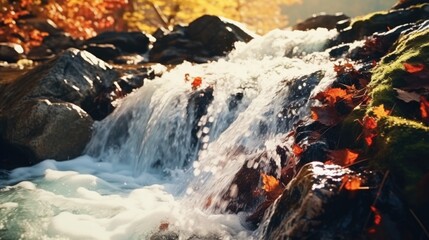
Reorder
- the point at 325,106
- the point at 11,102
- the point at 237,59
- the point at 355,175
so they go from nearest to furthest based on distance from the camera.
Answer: the point at 355,175, the point at 325,106, the point at 11,102, the point at 237,59

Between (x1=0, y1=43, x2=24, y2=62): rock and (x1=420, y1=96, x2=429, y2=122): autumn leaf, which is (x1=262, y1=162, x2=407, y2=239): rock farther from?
(x1=0, y1=43, x2=24, y2=62): rock

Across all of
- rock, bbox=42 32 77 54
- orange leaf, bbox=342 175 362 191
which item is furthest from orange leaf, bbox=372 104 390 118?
rock, bbox=42 32 77 54

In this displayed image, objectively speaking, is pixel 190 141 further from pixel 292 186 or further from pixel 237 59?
pixel 237 59

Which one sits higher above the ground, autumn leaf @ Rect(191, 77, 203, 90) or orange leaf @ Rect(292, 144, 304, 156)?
autumn leaf @ Rect(191, 77, 203, 90)

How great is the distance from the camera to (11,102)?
21.5 feet

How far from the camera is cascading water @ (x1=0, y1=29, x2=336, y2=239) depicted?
3.61 meters

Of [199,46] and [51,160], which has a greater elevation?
[199,46]

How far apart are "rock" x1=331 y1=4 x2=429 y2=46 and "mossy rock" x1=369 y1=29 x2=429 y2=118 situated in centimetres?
389

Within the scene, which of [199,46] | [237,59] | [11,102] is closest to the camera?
[11,102]

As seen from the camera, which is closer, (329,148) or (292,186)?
(292,186)

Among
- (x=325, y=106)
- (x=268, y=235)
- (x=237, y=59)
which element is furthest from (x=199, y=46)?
(x=268, y=235)

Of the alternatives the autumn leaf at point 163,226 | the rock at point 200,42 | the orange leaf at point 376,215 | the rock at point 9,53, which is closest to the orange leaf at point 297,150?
the orange leaf at point 376,215

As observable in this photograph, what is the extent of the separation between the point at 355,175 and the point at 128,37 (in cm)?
1252

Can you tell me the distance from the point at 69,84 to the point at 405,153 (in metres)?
5.96
